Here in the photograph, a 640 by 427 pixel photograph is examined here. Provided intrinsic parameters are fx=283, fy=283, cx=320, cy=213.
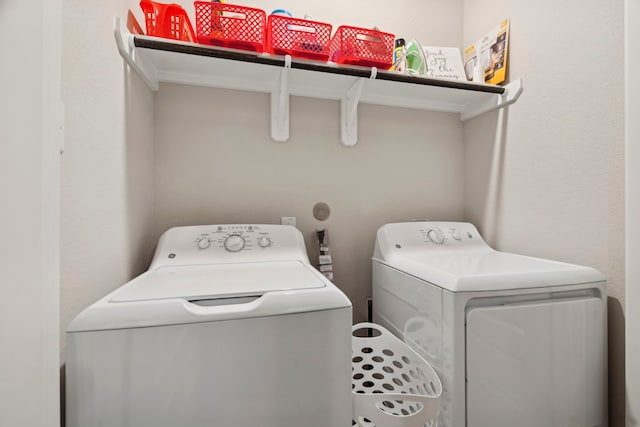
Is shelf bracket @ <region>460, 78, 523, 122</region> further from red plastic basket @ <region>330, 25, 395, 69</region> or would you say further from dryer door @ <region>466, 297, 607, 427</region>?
dryer door @ <region>466, 297, 607, 427</region>

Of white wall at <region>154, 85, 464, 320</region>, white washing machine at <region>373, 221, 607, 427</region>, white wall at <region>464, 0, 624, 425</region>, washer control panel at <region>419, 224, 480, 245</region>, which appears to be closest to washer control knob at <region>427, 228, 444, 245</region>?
washer control panel at <region>419, 224, 480, 245</region>

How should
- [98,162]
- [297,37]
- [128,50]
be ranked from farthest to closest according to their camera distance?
[297,37] → [128,50] → [98,162]

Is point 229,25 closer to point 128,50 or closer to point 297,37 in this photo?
point 297,37

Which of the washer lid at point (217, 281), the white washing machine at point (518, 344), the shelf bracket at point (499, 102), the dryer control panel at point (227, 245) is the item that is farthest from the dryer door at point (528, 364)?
the shelf bracket at point (499, 102)

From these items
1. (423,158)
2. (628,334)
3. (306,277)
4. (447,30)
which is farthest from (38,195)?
(447,30)

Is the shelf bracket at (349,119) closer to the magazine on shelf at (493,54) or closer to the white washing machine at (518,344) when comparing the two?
the magazine on shelf at (493,54)

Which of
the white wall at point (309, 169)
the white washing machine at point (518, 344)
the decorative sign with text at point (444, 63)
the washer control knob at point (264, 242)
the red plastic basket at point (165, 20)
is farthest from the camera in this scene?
the decorative sign with text at point (444, 63)

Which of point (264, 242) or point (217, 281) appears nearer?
point (217, 281)

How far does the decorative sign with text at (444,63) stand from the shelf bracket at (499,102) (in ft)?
0.62

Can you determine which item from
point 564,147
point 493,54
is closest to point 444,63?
point 493,54

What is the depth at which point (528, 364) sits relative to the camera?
2.87 feet

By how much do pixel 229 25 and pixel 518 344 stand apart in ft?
4.91

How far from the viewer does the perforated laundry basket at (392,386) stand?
797mm

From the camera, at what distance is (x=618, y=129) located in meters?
0.97
